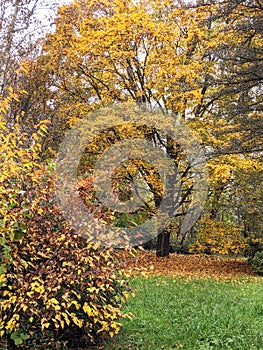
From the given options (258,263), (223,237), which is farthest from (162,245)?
(258,263)

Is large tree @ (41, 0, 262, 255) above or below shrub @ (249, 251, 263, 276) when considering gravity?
above

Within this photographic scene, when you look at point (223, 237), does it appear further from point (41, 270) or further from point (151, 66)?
point (41, 270)

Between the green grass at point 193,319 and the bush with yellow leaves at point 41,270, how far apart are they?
0.63 m

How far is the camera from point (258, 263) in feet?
41.1

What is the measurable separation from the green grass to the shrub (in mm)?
4287

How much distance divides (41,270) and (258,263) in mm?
10295

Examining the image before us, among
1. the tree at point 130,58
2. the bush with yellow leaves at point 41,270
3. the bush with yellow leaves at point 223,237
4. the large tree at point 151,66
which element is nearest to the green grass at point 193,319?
the bush with yellow leaves at point 41,270

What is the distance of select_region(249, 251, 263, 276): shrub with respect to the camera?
12.4 meters

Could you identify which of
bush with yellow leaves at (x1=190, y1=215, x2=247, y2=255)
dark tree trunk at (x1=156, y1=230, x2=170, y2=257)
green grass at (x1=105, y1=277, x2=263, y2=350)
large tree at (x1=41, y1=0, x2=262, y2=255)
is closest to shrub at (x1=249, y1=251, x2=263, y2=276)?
bush with yellow leaves at (x1=190, y1=215, x2=247, y2=255)

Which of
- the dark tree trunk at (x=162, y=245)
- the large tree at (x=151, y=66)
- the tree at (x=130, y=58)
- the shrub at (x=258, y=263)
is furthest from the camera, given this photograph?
the dark tree trunk at (x=162, y=245)

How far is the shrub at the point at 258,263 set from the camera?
12359 millimetres

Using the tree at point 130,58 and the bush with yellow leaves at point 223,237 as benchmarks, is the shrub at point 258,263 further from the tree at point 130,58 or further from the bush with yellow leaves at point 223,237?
the tree at point 130,58

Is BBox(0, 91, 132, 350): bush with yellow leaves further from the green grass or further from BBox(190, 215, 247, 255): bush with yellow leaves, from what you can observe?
BBox(190, 215, 247, 255): bush with yellow leaves

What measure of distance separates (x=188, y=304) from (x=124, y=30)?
8306 millimetres
